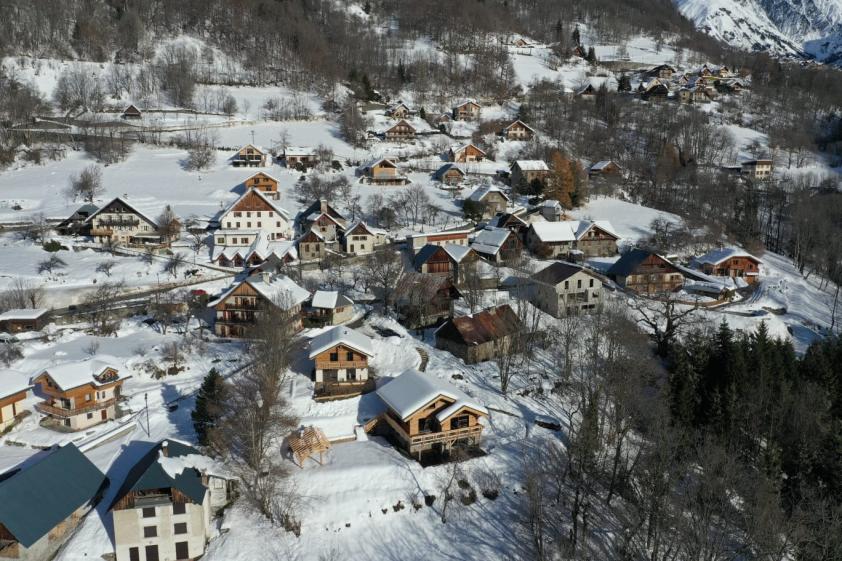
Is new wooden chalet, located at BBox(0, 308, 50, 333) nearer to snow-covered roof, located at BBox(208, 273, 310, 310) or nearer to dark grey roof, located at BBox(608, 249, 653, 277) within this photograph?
snow-covered roof, located at BBox(208, 273, 310, 310)

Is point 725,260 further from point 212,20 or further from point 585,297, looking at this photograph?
point 212,20

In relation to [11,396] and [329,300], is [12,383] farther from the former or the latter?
[329,300]

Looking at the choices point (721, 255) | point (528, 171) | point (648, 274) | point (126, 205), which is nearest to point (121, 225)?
point (126, 205)

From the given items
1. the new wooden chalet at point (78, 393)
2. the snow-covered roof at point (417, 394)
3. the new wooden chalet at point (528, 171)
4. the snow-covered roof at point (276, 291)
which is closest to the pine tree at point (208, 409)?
the new wooden chalet at point (78, 393)

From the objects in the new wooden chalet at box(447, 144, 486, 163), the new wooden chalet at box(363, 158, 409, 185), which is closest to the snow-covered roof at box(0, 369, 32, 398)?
the new wooden chalet at box(363, 158, 409, 185)

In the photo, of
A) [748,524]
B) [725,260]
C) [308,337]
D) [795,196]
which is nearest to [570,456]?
[748,524]

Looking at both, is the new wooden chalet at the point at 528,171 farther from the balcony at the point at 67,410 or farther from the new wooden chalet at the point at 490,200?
the balcony at the point at 67,410
